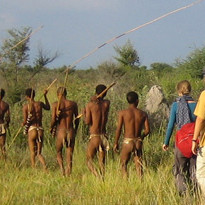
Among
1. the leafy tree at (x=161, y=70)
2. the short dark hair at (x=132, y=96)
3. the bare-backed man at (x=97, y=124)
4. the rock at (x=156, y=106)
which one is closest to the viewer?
the short dark hair at (x=132, y=96)

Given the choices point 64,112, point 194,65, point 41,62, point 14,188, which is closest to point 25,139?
point 64,112

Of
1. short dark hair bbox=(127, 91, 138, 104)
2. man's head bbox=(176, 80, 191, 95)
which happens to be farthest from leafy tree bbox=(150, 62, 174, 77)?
man's head bbox=(176, 80, 191, 95)

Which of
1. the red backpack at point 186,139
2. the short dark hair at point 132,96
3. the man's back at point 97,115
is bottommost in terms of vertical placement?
the red backpack at point 186,139

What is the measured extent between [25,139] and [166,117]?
3516 millimetres

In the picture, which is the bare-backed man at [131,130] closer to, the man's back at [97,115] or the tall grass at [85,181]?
the tall grass at [85,181]

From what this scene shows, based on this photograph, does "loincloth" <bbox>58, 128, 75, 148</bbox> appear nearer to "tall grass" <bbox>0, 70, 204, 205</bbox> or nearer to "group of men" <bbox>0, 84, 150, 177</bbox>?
"group of men" <bbox>0, 84, 150, 177</bbox>

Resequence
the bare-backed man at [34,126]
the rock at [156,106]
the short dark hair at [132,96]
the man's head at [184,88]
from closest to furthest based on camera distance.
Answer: the man's head at [184,88] → the short dark hair at [132,96] → the bare-backed man at [34,126] → the rock at [156,106]

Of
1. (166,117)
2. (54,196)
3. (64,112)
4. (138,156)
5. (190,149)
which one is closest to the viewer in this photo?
(190,149)

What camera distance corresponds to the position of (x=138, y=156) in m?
6.87

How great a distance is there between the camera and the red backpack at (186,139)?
5043 mm

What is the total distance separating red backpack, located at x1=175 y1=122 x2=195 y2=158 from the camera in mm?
5043

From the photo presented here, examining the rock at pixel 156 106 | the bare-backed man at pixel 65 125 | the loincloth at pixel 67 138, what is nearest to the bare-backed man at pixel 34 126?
the bare-backed man at pixel 65 125

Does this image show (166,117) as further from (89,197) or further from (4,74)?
(4,74)

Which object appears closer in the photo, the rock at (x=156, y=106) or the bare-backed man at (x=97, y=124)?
the bare-backed man at (x=97, y=124)
